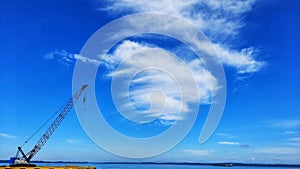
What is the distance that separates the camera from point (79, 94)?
443ft

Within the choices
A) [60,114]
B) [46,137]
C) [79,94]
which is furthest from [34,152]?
[79,94]

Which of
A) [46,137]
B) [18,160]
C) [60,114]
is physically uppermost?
[60,114]

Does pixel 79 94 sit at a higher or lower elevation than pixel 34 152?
higher

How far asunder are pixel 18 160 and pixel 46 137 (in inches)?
614

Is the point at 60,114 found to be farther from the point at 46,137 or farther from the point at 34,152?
the point at 34,152

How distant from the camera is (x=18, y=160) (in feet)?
434

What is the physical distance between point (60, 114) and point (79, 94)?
47.1 ft

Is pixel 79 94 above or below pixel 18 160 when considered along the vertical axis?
above

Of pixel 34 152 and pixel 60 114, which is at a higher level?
pixel 60 114

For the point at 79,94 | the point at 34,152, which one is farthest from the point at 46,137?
the point at 79,94

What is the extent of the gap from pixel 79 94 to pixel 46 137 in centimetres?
2761

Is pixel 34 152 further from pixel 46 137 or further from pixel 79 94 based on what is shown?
pixel 79 94

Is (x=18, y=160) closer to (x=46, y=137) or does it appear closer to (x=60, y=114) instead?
(x=46, y=137)

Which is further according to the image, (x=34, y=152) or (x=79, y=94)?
(x=34, y=152)
